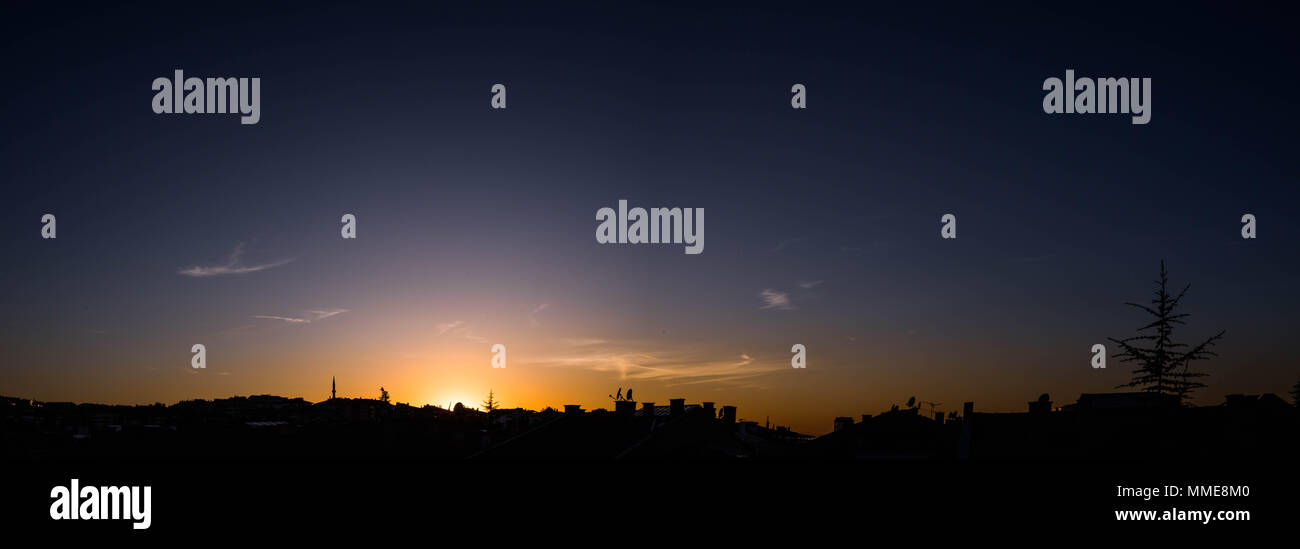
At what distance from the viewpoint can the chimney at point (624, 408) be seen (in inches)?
2034

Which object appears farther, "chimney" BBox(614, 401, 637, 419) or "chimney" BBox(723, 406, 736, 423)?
"chimney" BBox(723, 406, 736, 423)

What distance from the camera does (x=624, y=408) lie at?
52031 millimetres

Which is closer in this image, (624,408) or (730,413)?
(624,408)

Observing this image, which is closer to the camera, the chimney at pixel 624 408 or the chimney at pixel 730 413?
the chimney at pixel 624 408

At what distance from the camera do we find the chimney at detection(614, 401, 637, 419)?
169 ft

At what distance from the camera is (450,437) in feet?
231
